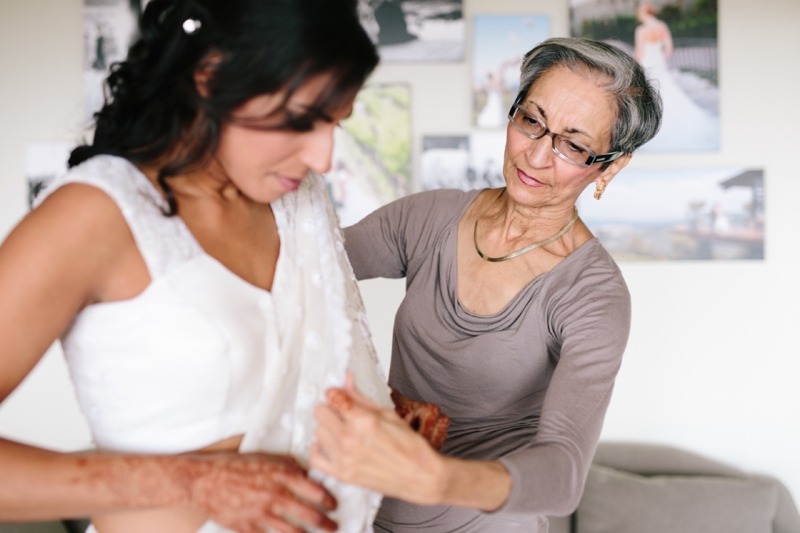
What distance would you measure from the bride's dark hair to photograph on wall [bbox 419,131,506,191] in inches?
63.8

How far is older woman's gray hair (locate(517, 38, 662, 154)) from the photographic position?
133 centimetres

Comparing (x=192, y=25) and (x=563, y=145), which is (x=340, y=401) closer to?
(x=192, y=25)

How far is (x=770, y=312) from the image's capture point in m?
2.71

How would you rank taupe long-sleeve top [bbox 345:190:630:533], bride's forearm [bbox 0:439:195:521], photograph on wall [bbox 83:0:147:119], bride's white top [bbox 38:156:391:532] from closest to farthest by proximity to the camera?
1. bride's forearm [bbox 0:439:195:521]
2. bride's white top [bbox 38:156:391:532]
3. taupe long-sleeve top [bbox 345:190:630:533]
4. photograph on wall [bbox 83:0:147:119]

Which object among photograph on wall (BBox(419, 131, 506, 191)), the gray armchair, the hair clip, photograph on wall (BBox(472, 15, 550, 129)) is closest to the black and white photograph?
photograph on wall (BBox(419, 131, 506, 191))

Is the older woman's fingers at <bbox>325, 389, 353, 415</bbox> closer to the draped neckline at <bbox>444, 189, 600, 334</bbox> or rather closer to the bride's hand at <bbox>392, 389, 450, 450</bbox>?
the bride's hand at <bbox>392, 389, 450, 450</bbox>

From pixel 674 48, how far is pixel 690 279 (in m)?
0.99

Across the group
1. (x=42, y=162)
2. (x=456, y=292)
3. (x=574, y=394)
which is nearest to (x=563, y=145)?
(x=456, y=292)

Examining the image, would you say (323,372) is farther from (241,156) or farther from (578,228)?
(578,228)

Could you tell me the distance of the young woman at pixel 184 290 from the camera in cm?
77

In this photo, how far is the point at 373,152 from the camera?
8.43ft

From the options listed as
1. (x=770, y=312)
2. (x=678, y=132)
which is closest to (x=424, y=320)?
(x=678, y=132)

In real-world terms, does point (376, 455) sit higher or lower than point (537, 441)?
higher

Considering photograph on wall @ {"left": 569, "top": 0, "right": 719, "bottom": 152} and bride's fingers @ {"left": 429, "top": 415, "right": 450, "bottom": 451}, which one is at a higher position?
photograph on wall @ {"left": 569, "top": 0, "right": 719, "bottom": 152}
